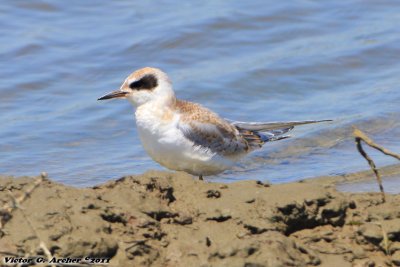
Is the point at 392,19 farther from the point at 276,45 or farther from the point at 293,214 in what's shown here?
the point at 293,214

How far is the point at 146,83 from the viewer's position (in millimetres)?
7820

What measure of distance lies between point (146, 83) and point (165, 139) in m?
0.56

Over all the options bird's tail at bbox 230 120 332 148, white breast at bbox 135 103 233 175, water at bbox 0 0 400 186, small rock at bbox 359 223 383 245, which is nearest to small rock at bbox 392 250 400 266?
small rock at bbox 359 223 383 245

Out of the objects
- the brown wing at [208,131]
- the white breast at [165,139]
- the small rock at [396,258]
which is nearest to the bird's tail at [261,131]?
the brown wing at [208,131]

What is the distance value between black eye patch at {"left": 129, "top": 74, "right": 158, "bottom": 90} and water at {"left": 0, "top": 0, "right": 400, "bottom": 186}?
196cm

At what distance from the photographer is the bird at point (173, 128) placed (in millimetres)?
7582

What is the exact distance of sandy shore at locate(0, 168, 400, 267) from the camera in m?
5.59

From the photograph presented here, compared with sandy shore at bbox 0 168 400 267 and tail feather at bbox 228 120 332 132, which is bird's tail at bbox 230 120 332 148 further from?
sandy shore at bbox 0 168 400 267

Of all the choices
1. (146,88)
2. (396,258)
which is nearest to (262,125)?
(146,88)

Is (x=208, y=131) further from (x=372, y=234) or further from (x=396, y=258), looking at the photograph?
(x=396, y=258)

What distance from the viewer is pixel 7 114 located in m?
11.8

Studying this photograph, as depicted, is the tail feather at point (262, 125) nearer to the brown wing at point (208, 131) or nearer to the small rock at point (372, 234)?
the brown wing at point (208, 131)

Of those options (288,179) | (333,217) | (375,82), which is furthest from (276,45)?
(333,217)

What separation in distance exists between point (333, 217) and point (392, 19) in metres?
10.2
